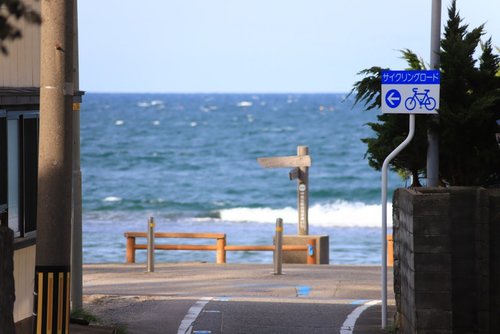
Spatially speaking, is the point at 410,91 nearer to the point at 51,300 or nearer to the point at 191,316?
the point at 191,316

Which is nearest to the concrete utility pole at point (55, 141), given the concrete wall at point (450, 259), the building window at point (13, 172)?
the building window at point (13, 172)

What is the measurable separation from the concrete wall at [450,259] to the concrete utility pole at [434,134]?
4.47ft

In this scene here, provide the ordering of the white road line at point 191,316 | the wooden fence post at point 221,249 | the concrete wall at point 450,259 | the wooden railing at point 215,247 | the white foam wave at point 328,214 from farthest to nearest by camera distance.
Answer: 1. the white foam wave at point 328,214
2. the wooden fence post at point 221,249
3. the wooden railing at point 215,247
4. the white road line at point 191,316
5. the concrete wall at point 450,259

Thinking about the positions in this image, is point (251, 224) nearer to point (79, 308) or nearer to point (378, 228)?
point (378, 228)

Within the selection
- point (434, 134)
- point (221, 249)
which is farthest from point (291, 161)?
point (434, 134)

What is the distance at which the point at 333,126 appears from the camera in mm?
118375

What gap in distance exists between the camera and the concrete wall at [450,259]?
1229cm

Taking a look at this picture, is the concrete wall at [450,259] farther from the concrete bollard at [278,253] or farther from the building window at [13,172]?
the concrete bollard at [278,253]

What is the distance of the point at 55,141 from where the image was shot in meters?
10.8

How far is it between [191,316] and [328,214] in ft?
123

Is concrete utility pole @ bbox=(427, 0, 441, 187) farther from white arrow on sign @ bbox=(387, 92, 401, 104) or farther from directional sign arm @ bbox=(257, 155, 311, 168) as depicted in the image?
directional sign arm @ bbox=(257, 155, 311, 168)

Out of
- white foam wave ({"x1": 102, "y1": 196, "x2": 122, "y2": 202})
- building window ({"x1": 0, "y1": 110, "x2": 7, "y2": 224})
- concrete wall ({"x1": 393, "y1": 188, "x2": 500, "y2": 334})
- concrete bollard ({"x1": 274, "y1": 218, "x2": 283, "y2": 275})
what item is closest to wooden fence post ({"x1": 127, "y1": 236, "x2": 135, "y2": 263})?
concrete bollard ({"x1": 274, "y1": 218, "x2": 283, "y2": 275})

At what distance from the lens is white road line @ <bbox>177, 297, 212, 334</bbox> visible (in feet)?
48.4

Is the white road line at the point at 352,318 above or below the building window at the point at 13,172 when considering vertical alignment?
below
